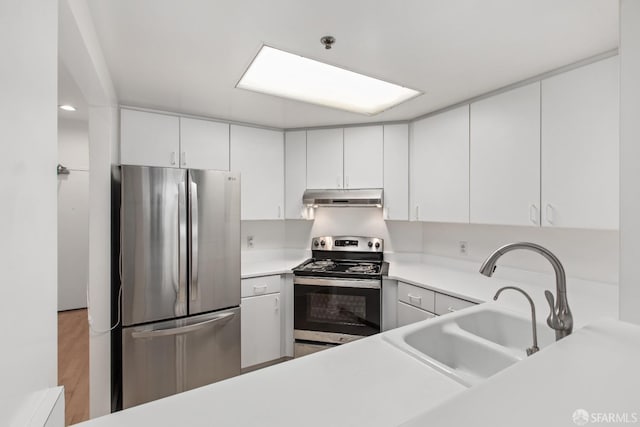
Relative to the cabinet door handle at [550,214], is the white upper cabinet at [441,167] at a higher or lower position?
higher

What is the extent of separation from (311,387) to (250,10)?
4.61ft

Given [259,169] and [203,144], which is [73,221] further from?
[259,169]

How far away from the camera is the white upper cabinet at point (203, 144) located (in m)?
2.50

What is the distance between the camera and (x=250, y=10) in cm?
121

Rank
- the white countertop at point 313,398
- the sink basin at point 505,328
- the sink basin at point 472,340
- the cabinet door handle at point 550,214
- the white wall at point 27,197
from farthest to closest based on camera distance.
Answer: the cabinet door handle at point 550,214, the sink basin at point 505,328, the sink basin at point 472,340, the white countertop at point 313,398, the white wall at point 27,197

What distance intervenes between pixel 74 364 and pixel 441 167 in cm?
380

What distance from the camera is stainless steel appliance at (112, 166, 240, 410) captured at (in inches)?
75.0

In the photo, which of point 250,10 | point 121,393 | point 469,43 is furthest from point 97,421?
point 469,43

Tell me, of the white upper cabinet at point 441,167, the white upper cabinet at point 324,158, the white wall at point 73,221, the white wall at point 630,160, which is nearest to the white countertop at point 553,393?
the white wall at point 630,160

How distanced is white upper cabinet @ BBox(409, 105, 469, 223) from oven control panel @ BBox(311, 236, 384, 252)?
0.52m

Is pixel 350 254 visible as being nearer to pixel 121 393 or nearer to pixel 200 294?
pixel 200 294

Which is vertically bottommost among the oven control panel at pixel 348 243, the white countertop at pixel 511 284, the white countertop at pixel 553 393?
the white countertop at pixel 511 284

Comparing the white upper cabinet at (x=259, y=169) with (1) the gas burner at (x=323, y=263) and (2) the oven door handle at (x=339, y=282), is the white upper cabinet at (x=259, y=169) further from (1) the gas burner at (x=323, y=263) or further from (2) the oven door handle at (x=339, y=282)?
(2) the oven door handle at (x=339, y=282)

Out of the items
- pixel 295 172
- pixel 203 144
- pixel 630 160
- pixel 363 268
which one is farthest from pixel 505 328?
pixel 203 144
